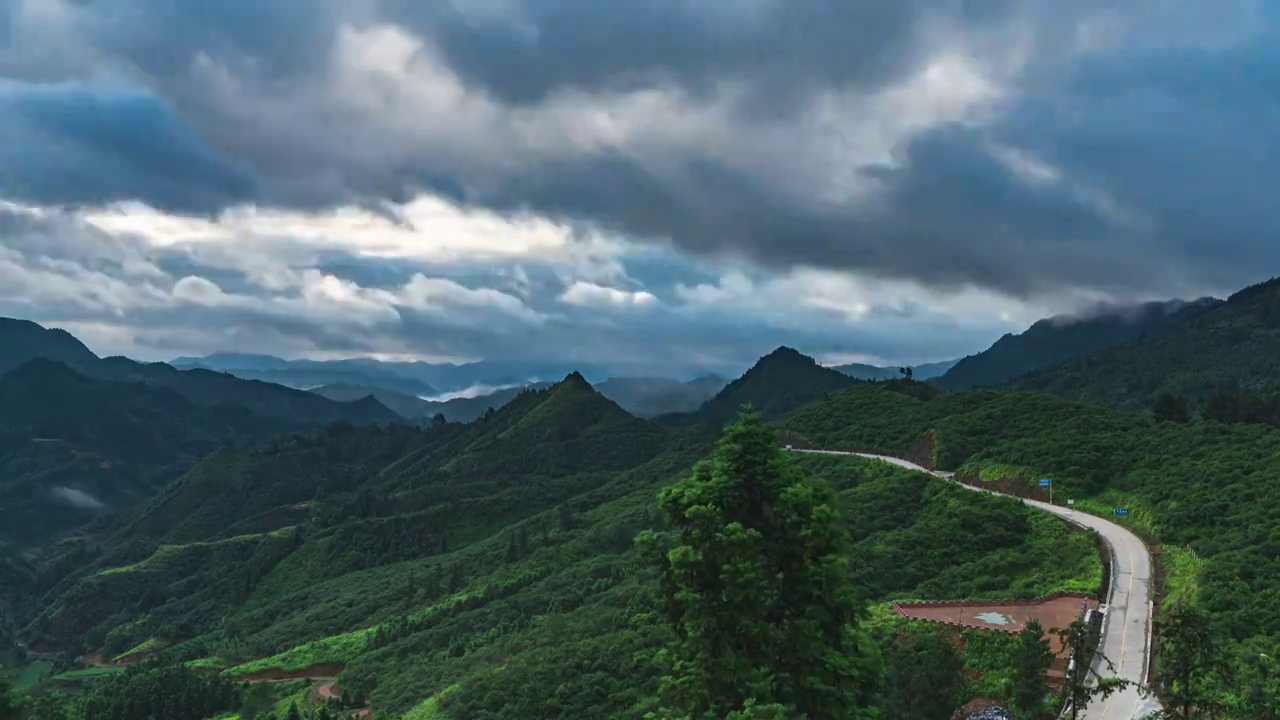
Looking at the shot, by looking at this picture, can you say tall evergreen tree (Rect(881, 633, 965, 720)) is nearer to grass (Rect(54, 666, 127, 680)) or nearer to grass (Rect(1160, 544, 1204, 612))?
grass (Rect(1160, 544, 1204, 612))

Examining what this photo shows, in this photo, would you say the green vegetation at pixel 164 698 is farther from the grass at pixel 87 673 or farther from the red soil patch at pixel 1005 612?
the red soil patch at pixel 1005 612

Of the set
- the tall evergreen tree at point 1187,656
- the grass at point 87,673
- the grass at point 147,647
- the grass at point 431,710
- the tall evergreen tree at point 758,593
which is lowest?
the grass at point 87,673

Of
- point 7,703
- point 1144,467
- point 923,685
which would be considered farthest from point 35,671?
point 1144,467

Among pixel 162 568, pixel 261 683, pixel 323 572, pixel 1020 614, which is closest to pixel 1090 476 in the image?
pixel 1020 614

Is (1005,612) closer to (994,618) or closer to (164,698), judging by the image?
(994,618)

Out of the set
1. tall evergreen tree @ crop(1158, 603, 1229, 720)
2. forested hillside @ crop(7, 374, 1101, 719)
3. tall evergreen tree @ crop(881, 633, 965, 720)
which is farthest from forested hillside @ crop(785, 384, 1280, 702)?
tall evergreen tree @ crop(1158, 603, 1229, 720)

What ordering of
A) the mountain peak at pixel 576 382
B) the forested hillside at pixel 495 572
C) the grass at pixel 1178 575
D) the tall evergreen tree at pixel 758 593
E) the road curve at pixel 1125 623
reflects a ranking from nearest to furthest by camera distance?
the tall evergreen tree at pixel 758 593 → the road curve at pixel 1125 623 → the grass at pixel 1178 575 → the forested hillside at pixel 495 572 → the mountain peak at pixel 576 382

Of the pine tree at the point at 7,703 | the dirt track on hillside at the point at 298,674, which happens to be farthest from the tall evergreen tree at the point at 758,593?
the dirt track on hillside at the point at 298,674
